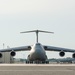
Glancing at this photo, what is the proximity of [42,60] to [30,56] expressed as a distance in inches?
66.0

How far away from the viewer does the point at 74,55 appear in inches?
2138

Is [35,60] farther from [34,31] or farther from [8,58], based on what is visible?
[8,58]

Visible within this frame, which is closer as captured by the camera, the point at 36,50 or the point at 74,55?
the point at 36,50

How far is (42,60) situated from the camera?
47562 millimetres
